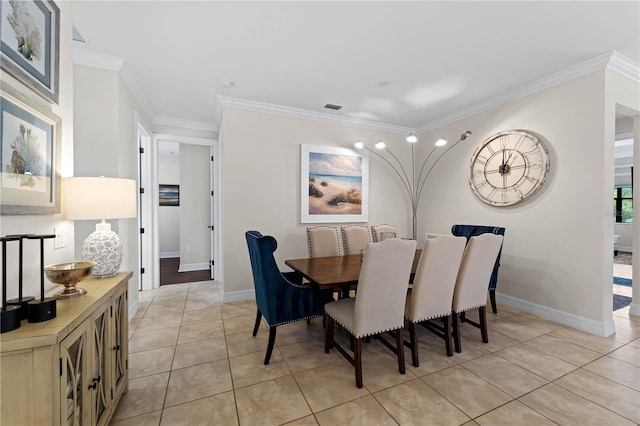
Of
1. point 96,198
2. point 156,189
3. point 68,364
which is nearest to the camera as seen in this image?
point 68,364

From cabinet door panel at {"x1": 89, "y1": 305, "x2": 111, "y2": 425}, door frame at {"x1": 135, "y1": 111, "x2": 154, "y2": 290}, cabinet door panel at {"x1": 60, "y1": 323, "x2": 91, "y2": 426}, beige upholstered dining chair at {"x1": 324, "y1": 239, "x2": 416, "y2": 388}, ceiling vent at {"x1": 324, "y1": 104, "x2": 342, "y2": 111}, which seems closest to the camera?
cabinet door panel at {"x1": 60, "y1": 323, "x2": 91, "y2": 426}

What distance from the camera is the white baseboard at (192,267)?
5323 mm

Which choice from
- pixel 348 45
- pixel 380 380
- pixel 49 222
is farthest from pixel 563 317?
pixel 49 222

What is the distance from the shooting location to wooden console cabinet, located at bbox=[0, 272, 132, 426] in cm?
92

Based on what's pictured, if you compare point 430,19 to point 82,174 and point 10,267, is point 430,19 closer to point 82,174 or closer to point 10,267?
point 10,267

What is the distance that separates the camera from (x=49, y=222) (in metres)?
1.47

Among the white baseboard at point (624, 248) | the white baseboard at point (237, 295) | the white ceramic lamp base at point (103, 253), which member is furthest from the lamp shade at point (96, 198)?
the white baseboard at point (624, 248)

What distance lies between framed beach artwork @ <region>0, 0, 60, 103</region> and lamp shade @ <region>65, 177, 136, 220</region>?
0.47 meters

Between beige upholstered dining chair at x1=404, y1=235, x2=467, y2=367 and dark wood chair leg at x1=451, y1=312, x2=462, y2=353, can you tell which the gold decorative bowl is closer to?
beige upholstered dining chair at x1=404, y1=235, x2=467, y2=367

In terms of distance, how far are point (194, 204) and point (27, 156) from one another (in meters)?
4.19

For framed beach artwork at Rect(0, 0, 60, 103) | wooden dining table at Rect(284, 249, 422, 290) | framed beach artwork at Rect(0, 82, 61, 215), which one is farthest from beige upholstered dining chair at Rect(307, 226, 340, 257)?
framed beach artwork at Rect(0, 0, 60, 103)

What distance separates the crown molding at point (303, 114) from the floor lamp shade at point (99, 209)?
2066 millimetres

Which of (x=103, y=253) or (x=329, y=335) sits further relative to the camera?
(x=329, y=335)

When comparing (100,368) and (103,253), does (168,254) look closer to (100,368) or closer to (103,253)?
(103,253)
